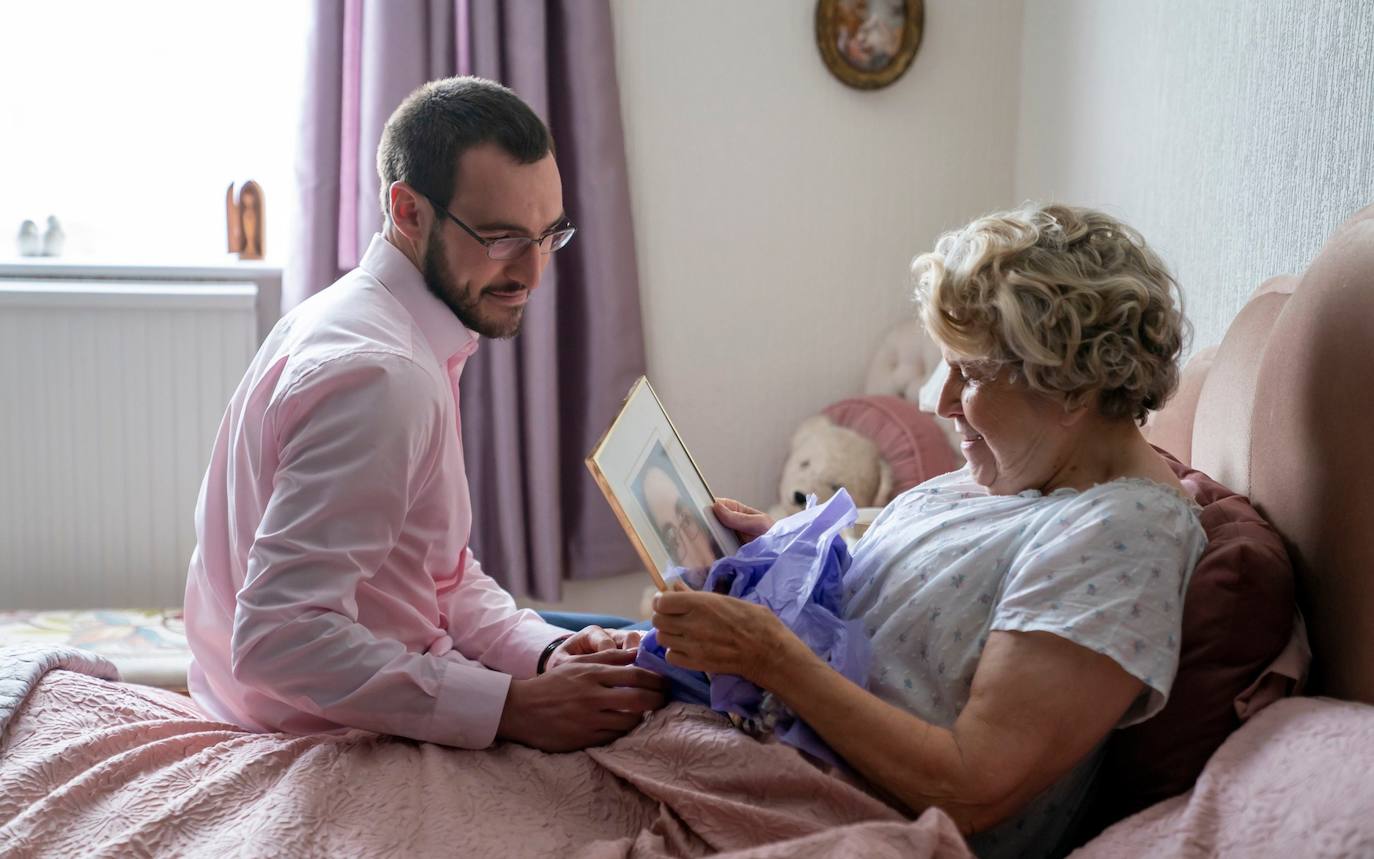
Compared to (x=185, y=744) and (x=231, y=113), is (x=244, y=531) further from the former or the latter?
(x=231, y=113)

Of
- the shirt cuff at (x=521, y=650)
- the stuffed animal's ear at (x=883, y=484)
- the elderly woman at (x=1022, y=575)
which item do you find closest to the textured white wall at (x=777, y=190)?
the stuffed animal's ear at (x=883, y=484)

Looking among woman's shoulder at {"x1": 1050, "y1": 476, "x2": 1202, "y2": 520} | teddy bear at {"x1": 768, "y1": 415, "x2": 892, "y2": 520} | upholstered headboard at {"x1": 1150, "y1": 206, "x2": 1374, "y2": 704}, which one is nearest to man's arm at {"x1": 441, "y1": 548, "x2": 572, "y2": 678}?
woman's shoulder at {"x1": 1050, "y1": 476, "x2": 1202, "y2": 520}

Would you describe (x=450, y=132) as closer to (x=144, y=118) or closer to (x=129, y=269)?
(x=129, y=269)

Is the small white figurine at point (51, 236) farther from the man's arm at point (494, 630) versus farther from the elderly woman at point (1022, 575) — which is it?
the elderly woman at point (1022, 575)

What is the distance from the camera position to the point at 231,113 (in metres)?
3.34

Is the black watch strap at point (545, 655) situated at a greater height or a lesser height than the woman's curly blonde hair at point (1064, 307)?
lesser

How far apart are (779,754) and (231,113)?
2842 mm

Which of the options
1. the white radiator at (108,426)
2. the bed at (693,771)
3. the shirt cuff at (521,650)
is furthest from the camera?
the white radiator at (108,426)

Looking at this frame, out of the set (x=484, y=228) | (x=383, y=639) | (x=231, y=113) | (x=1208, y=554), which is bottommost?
(x=383, y=639)

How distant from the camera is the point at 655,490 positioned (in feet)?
4.46

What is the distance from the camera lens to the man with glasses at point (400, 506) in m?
1.31

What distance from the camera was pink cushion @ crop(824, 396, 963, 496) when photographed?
3014 mm

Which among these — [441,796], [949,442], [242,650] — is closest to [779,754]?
[441,796]

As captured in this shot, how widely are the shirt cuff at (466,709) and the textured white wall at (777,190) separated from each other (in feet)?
6.96
